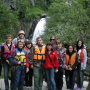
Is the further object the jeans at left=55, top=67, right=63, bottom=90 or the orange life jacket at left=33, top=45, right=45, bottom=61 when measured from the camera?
the jeans at left=55, top=67, right=63, bottom=90

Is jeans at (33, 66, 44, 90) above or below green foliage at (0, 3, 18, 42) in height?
below

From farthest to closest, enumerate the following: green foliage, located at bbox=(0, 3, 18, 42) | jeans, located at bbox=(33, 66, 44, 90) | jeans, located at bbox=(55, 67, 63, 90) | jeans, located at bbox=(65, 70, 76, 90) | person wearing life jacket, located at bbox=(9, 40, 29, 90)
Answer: green foliage, located at bbox=(0, 3, 18, 42), jeans, located at bbox=(65, 70, 76, 90), jeans, located at bbox=(55, 67, 63, 90), jeans, located at bbox=(33, 66, 44, 90), person wearing life jacket, located at bbox=(9, 40, 29, 90)

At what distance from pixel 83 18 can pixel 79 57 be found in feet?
14.1

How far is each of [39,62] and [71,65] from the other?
43.3 inches

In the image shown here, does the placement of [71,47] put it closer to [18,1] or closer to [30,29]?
[30,29]

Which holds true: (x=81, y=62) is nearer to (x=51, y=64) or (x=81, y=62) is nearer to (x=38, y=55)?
(x=51, y=64)

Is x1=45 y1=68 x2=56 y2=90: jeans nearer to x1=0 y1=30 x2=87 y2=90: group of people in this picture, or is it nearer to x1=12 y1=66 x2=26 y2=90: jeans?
x1=0 y1=30 x2=87 y2=90: group of people

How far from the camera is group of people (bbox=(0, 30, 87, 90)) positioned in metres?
4.14

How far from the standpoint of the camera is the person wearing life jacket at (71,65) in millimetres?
4641

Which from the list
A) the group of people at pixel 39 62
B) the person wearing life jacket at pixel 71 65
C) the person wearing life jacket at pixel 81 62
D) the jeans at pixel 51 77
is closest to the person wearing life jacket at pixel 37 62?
the group of people at pixel 39 62

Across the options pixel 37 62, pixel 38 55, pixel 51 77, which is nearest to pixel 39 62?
pixel 37 62

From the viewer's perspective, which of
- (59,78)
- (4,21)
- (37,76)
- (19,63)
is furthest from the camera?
(4,21)

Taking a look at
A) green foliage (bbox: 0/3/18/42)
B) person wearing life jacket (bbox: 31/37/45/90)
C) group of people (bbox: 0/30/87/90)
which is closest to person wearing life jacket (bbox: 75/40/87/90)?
group of people (bbox: 0/30/87/90)

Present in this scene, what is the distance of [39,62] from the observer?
428 cm
